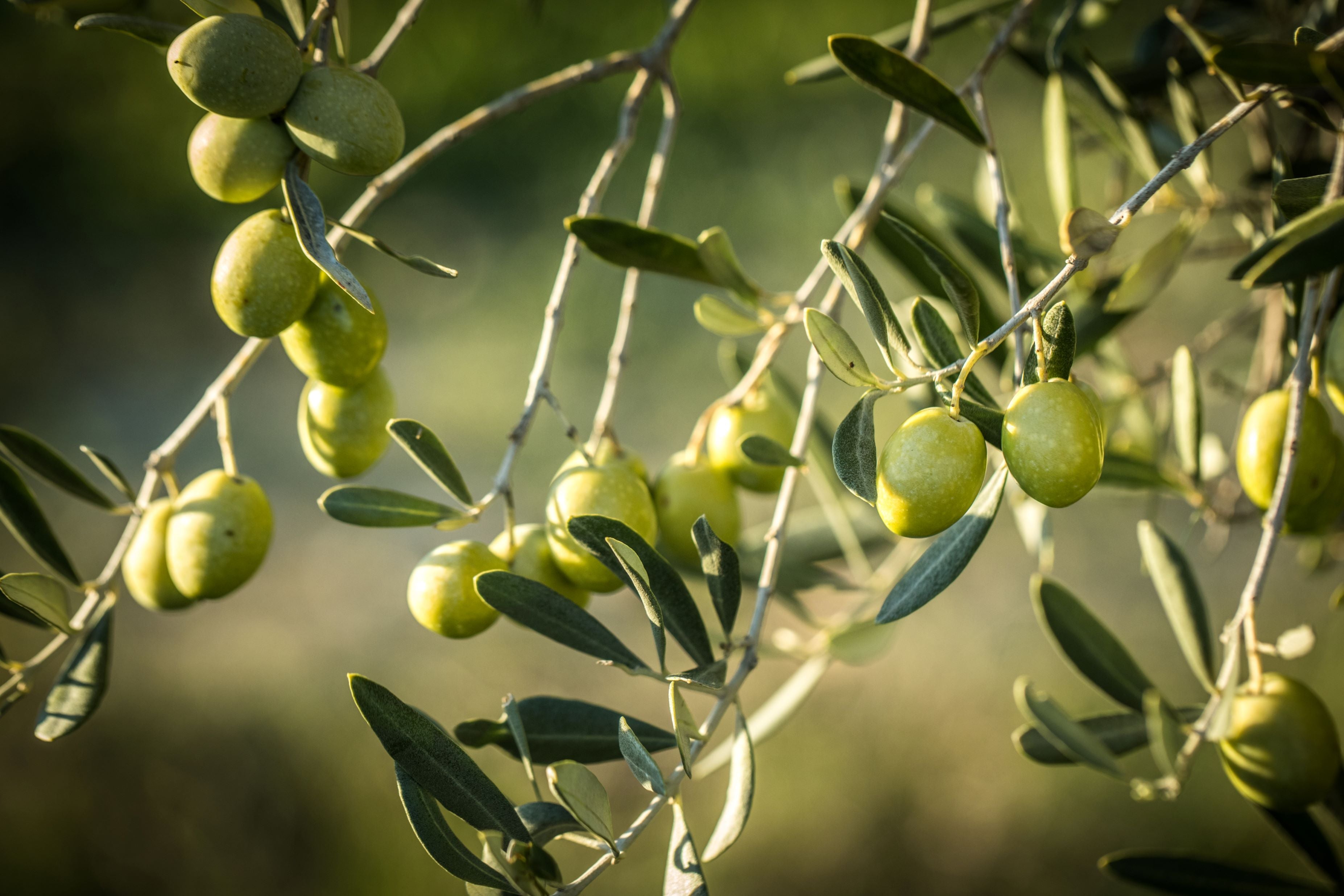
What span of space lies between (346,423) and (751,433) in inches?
8.9

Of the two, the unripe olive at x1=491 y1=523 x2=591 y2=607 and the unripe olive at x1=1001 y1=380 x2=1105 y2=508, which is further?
the unripe olive at x1=491 y1=523 x2=591 y2=607

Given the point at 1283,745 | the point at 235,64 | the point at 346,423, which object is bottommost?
the point at 1283,745

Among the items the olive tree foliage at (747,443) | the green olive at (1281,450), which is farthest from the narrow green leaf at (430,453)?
the green olive at (1281,450)

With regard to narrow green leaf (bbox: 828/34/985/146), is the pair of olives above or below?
→ below

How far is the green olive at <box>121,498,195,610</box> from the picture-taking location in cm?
43

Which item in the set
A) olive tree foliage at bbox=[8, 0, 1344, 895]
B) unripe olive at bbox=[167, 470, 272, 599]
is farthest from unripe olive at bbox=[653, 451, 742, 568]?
unripe olive at bbox=[167, 470, 272, 599]

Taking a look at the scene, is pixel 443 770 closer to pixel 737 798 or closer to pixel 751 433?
pixel 737 798

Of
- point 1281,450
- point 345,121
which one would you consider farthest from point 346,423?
point 1281,450

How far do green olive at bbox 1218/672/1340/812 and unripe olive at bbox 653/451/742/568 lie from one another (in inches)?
10.9

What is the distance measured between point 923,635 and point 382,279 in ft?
5.44

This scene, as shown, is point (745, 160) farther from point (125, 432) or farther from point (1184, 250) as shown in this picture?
point (125, 432)

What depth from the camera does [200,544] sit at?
410mm

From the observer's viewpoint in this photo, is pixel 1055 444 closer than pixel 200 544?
Yes

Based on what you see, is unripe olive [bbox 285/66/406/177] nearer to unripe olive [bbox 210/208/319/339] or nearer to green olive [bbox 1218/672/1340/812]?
unripe olive [bbox 210/208/319/339]
